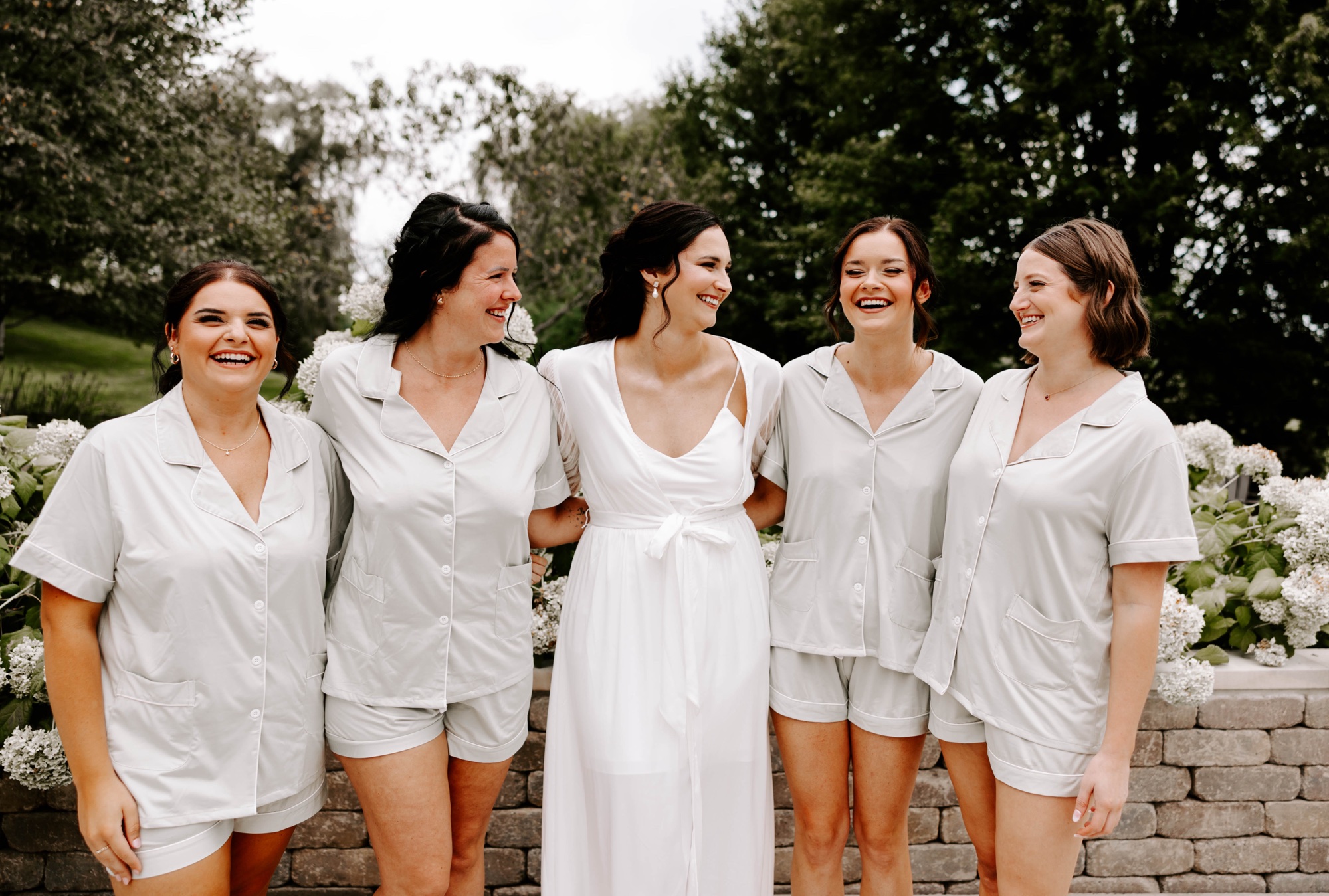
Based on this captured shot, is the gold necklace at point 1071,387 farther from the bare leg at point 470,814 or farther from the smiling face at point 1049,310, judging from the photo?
the bare leg at point 470,814

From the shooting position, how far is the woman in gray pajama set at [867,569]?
8.01ft

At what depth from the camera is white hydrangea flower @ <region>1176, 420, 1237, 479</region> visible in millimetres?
4227

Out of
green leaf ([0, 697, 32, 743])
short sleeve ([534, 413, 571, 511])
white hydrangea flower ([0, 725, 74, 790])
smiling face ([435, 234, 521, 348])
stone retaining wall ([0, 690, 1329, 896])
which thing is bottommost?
stone retaining wall ([0, 690, 1329, 896])

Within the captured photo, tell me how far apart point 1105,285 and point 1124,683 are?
962 mm

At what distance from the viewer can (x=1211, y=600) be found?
133 inches

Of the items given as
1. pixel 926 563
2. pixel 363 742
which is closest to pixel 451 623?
pixel 363 742

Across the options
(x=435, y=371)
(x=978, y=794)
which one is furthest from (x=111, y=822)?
(x=978, y=794)

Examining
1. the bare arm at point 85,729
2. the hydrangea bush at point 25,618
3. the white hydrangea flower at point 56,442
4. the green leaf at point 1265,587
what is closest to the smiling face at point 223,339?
the bare arm at point 85,729

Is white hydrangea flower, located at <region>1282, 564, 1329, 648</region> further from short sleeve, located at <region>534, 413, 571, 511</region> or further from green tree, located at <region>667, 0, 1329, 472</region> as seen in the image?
green tree, located at <region>667, 0, 1329, 472</region>

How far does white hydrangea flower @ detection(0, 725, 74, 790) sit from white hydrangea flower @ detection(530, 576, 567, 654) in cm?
148

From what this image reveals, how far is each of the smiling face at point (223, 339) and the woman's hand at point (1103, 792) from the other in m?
2.19

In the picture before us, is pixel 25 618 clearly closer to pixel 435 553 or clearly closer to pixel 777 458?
pixel 435 553

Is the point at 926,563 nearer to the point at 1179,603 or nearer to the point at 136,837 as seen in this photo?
the point at 1179,603

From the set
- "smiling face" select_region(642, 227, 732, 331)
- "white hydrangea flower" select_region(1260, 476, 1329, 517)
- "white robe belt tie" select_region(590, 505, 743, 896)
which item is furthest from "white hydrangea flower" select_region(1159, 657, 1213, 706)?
"smiling face" select_region(642, 227, 732, 331)
